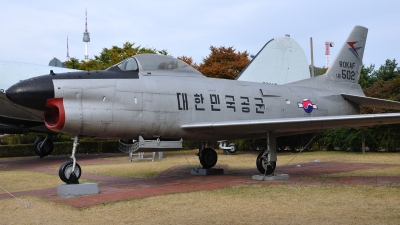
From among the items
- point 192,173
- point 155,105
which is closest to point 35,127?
point 192,173

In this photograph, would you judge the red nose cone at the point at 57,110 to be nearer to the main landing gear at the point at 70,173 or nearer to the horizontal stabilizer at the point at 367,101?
the main landing gear at the point at 70,173

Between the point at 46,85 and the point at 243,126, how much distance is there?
532 cm

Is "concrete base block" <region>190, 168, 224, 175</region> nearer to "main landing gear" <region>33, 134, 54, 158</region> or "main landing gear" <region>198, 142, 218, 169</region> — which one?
"main landing gear" <region>198, 142, 218, 169</region>

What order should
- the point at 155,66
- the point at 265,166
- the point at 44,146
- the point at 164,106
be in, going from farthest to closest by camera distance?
the point at 44,146 < the point at 265,166 < the point at 155,66 < the point at 164,106

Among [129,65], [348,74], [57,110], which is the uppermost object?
[348,74]

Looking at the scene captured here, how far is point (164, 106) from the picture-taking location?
11.6 meters

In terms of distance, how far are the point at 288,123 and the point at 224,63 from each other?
26.3 meters

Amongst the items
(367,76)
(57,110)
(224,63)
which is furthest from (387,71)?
(57,110)

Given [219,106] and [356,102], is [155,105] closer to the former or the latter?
[219,106]

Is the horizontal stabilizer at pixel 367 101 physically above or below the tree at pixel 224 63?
below

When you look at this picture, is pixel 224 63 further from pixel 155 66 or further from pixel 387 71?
pixel 155 66

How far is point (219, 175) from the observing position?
14.3 m

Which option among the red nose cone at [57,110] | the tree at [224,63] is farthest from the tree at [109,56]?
the red nose cone at [57,110]

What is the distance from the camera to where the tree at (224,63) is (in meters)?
36.0
